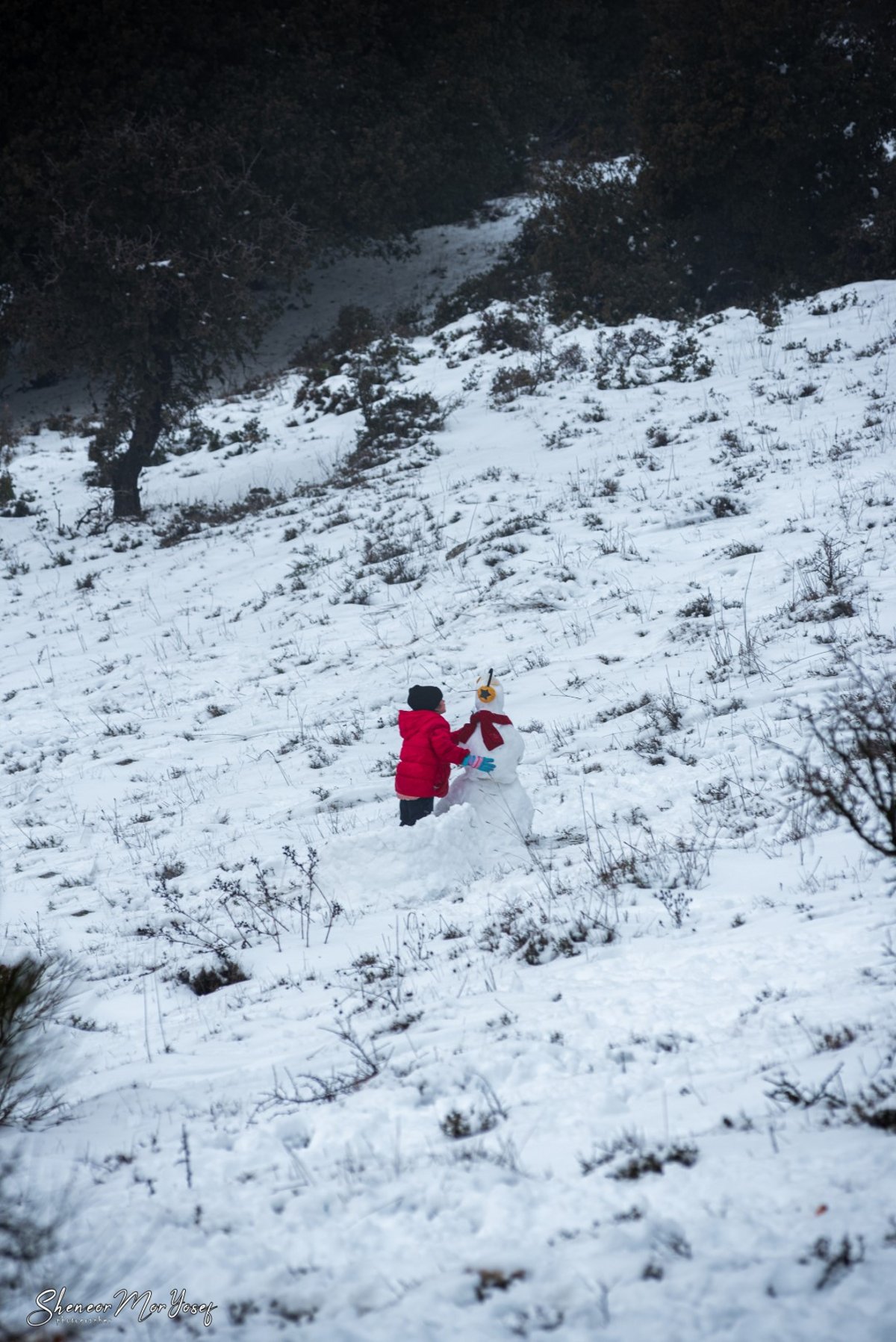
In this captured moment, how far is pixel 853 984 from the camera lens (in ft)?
9.96

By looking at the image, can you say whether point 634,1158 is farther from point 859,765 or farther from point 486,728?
point 486,728

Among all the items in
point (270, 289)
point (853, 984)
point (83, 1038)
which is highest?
point (270, 289)

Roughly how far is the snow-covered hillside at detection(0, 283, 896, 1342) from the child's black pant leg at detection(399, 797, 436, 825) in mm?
219

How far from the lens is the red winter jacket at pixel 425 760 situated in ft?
18.8

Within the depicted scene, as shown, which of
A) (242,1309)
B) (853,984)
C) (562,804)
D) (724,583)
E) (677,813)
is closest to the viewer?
(242,1309)

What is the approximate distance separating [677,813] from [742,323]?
16517 millimetres

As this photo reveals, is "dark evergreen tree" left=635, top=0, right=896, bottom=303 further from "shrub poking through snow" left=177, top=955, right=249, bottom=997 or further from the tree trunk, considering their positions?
"shrub poking through snow" left=177, top=955, right=249, bottom=997

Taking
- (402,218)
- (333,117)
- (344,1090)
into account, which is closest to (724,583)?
(344,1090)

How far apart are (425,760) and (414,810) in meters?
0.36

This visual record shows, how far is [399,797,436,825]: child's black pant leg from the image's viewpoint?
5.77 meters

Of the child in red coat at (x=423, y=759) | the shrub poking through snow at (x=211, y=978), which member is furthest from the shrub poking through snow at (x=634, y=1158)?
the child in red coat at (x=423, y=759)

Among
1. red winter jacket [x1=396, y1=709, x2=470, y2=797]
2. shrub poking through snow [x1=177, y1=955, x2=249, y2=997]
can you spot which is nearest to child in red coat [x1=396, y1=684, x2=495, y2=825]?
red winter jacket [x1=396, y1=709, x2=470, y2=797]

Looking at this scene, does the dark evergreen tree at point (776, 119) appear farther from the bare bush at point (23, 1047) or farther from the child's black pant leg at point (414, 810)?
the bare bush at point (23, 1047)

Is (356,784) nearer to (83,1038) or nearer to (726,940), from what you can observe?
(83,1038)
